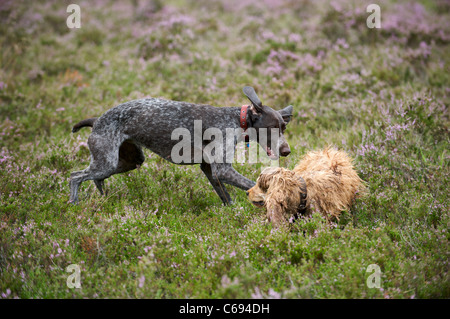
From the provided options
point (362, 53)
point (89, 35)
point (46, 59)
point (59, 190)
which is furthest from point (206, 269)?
point (89, 35)

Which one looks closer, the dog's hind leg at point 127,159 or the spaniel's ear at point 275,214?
the spaniel's ear at point 275,214

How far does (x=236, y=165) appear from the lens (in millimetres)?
5691

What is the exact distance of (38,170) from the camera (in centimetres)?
564

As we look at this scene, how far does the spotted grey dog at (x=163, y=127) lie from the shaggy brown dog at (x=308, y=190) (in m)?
0.44

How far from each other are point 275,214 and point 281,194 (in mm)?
222

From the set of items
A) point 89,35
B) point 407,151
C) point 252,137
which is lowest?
point 407,151

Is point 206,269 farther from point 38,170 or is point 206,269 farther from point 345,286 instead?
point 38,170

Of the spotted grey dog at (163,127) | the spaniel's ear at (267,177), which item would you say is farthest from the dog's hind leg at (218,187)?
the spaniel's ear at (267,177)

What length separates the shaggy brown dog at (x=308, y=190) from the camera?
3865 mm

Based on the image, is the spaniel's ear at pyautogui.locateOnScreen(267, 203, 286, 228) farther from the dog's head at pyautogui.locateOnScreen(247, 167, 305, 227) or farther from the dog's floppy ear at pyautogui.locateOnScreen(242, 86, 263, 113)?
the dog's floppy ear at pyautogui.locateOnScreen(242, 86, 263, 113)

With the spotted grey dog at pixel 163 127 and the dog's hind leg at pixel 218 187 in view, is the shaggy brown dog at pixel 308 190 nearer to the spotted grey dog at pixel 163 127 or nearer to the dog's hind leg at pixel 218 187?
the spotted grey dog at pixel 163 127

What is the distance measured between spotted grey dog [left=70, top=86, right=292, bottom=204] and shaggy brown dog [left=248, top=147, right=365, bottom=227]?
0.44 meters
